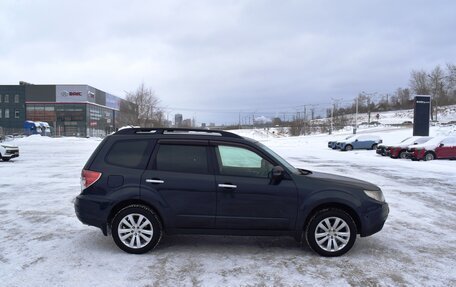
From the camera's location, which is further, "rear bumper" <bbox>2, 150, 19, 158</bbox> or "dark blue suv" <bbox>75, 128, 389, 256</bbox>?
"rear bumper" <bbox>2, 150, 19, 158</bbox>

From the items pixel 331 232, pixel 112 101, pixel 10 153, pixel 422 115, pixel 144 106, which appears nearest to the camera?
pixel 331 232

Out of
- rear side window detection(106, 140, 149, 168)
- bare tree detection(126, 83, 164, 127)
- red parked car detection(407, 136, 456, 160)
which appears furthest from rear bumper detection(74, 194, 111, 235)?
bare tree detection(126, 83, 164, 127)

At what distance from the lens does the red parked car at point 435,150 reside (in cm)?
2408

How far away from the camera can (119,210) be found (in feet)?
18.2

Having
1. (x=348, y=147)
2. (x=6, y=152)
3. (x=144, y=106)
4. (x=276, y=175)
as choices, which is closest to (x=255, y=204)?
(x=276, y=175)

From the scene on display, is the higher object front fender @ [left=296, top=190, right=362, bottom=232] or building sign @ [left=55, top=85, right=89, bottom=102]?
building sign @ [left=55, top=85, right=89, bottom=102]

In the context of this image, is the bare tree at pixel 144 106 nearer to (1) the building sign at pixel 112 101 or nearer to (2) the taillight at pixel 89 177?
(1) the building sign at pixel 112 101

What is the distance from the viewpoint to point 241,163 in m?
5.71

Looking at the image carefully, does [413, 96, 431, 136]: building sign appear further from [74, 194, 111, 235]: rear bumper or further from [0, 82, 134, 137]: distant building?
[0, 82, 134, 137]: distant building

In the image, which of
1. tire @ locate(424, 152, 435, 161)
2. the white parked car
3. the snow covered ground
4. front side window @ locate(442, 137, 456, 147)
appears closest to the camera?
the snow covered ground

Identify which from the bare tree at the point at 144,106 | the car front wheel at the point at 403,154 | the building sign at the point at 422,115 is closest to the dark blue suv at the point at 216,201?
the car front wheel at the point at 403,154

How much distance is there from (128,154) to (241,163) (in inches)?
64.2

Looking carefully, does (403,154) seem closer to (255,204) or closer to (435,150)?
(435,150)

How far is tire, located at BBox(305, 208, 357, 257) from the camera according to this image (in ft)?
17.8
